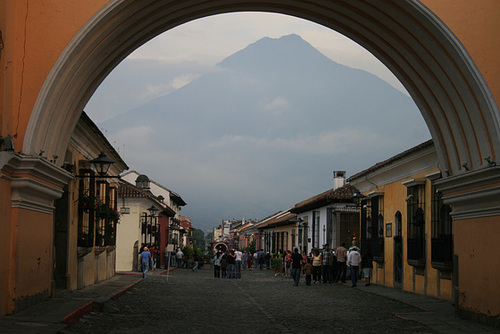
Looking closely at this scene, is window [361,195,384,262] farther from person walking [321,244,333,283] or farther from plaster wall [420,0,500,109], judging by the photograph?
plaster wall [420,0,500,109]

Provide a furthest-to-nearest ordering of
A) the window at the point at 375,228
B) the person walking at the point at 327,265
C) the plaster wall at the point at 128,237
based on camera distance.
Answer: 1. the plaster wall at the point at 128,237
2. the person walking at the point at 327,265
3. the window at the point at 375,228

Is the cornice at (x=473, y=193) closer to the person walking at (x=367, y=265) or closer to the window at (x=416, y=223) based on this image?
the window at (x=416, y=223)

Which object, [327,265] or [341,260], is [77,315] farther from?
[327,265]

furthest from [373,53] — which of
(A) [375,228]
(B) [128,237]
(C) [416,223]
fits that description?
(B) [128,237]

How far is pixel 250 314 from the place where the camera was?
13797 mm

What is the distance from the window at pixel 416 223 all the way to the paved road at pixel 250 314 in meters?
1.60

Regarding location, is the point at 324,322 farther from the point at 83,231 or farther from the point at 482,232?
the point at 83,231

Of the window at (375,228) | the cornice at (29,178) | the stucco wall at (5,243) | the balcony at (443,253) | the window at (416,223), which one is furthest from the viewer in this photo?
the window at (375,228)

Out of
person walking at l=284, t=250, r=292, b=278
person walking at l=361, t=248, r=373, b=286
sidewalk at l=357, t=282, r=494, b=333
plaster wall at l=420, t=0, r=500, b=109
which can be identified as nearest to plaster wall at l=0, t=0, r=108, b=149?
plaster wall at l=420, t=0, r=500, b=109

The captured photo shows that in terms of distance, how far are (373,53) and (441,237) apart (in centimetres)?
520

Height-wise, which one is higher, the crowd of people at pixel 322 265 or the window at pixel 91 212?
the window at pixel 91 212

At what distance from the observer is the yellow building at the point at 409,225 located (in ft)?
56.7

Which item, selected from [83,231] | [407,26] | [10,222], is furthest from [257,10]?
[83,231]

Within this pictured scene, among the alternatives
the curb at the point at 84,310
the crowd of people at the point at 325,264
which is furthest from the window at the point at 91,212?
the crowd of people at the point at 325,264
